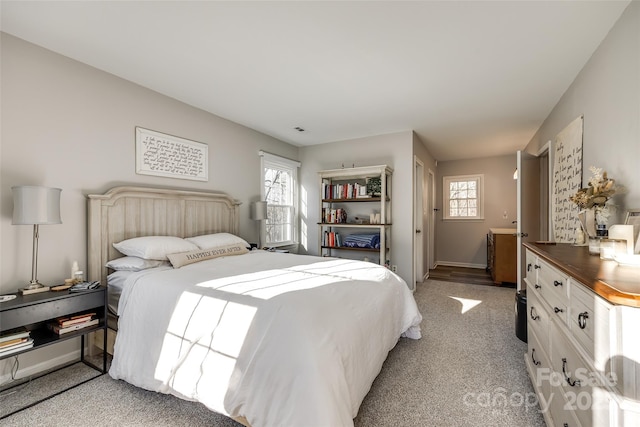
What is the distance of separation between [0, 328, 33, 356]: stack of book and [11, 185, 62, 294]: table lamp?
11.9 inches

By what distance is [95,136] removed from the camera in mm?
2482

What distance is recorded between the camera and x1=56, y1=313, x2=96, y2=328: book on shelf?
1948 mm

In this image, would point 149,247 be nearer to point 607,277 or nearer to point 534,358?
point 607,277

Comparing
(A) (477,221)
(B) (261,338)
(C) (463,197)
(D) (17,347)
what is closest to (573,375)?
(B) (261,338)

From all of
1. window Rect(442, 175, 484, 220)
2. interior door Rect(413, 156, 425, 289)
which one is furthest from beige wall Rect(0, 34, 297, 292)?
window Rect(442, 175, 484, 220)

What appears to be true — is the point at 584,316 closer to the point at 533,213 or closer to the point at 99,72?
the point at 533,213

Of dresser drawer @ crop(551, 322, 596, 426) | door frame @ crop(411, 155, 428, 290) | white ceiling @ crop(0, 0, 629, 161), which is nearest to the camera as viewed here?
dresser drawer @ crop(551, 322, 596, 426)

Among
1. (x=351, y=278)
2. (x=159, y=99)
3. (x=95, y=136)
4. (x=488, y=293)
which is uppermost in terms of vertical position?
(x=159, y=99)

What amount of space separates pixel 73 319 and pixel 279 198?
10.5ft

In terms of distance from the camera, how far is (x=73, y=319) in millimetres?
1997

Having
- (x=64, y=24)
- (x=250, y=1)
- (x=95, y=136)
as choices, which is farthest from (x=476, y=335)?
Result: (x=64, y=24)

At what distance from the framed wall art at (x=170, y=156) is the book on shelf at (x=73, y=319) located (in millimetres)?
1408

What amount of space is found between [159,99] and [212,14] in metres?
1.60

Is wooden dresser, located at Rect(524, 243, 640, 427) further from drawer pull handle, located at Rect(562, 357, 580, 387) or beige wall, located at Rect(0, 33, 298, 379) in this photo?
beige wall, located at Rect(0, 33, 298, 379)
